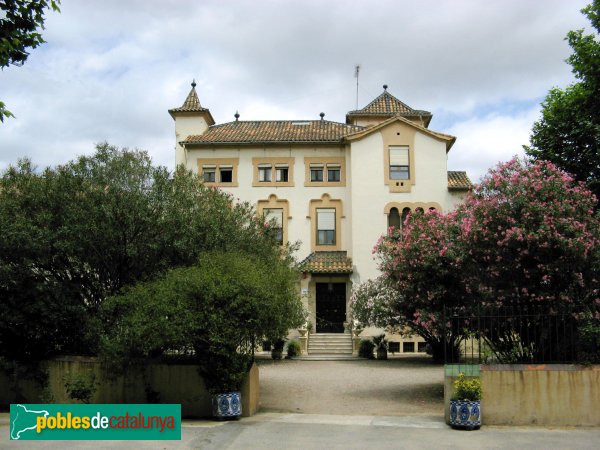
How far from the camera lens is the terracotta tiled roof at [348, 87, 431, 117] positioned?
125ft

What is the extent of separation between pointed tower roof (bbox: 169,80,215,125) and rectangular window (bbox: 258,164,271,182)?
4754mm

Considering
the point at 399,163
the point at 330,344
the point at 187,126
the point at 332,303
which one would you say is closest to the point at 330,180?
the point at 399,163

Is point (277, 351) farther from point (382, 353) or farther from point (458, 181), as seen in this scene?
point (458, 181)

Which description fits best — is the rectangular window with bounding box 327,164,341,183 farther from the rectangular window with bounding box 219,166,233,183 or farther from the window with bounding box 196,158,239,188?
the rectangular window with bounding box 219,166,233,183

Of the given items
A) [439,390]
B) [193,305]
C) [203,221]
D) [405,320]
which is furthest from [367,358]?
[193,305]

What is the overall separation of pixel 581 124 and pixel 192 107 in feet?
74.2

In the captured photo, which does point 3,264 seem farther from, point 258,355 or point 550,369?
point 258,355

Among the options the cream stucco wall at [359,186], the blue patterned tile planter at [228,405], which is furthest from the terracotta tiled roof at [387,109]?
the blue patterned tile planter at [228,405]

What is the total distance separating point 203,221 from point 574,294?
8.82 metres

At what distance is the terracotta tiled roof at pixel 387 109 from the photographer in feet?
125

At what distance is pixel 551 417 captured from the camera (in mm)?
12820

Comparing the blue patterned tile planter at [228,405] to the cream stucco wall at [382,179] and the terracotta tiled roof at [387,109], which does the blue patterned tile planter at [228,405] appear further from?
the terracotta tiled roof at [387,109]

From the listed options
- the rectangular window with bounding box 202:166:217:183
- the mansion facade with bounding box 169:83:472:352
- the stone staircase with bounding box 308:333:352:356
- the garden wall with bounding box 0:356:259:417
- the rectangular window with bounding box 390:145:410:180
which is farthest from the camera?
the rectangular window with bounding box 202:166:217:183

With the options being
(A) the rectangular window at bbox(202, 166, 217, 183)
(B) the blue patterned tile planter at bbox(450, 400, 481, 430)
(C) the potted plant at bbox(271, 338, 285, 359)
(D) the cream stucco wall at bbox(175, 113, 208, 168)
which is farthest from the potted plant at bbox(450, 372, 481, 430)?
(D) the cream stucco wall at bbox(175, 113, 208, 168)
